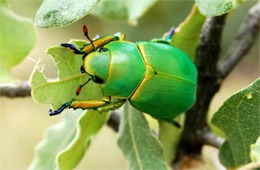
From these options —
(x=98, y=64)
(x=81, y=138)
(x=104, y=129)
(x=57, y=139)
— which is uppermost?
(x=98, y=64)

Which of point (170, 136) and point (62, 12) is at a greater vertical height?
point (62, 12)

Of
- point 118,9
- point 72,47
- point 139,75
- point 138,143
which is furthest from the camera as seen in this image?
point 118,9

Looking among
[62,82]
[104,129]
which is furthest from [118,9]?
[104,129]

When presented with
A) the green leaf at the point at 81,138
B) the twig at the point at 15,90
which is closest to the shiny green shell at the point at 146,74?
the green leaf at the point at 81,138

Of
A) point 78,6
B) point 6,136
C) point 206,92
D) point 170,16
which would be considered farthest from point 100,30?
point 78,6

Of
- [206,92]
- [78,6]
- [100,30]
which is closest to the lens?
[78,6]

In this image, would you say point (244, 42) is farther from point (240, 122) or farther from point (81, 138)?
point (81, 138)

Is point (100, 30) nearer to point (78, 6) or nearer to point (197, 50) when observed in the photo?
point (197, 50)

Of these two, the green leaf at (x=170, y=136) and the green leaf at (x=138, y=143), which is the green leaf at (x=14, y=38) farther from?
the green leaf at (x=170, y=136)
